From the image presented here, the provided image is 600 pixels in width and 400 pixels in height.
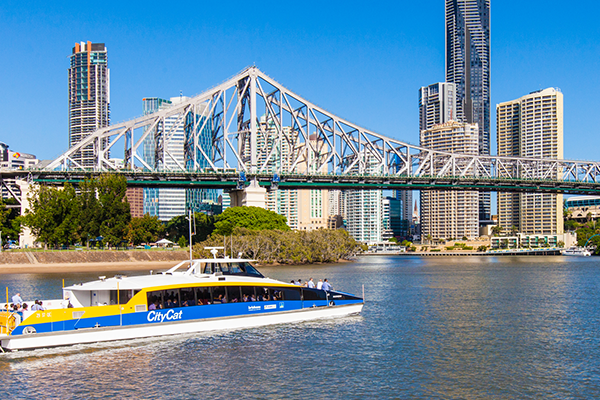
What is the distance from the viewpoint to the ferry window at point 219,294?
28.8 meters

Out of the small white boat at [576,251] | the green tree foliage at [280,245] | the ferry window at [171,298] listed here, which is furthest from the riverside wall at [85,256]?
the small white boat at [576,251]

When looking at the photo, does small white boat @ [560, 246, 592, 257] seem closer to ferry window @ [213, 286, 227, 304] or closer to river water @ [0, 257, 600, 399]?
river water @ [0, 257, 600, 399]

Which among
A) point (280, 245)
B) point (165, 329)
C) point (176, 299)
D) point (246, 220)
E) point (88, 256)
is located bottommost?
point (88, 256)

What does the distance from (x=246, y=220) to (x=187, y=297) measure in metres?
64.0

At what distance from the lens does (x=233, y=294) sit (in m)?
29.3

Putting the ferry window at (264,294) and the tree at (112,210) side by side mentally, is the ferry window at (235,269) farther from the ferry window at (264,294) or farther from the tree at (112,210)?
the tree at (112,210)

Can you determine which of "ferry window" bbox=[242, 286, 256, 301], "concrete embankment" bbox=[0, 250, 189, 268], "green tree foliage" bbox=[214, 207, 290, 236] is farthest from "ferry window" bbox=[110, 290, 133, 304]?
"green tree foliage" bbox=[214, 207, 290, 236]

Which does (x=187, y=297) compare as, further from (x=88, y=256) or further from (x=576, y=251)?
(x=576, y=251)

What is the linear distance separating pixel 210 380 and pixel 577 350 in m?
14.2

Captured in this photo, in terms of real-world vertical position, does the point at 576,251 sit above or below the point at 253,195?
below

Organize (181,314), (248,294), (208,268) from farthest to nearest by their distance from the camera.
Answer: (208,268)
(248,294)
(181,314)

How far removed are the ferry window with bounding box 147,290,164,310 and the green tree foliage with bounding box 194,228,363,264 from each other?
48.5 meters

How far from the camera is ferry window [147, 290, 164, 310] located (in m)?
26.8

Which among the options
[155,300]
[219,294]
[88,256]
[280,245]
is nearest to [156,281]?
[155,300]
